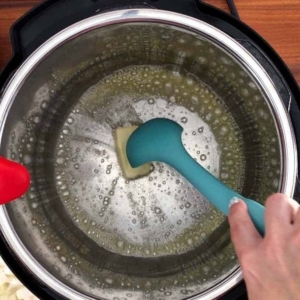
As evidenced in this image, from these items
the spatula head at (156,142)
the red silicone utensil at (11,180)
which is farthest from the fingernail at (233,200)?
the red silicone utensil at (11,180)

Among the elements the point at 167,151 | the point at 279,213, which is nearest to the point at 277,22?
the point at 167,151

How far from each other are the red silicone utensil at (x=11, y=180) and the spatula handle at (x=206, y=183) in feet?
0.69

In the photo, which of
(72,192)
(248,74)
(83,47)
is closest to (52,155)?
(72,192)

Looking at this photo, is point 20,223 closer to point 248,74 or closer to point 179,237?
point 179,237

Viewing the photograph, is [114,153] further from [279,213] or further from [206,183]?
[279,213]

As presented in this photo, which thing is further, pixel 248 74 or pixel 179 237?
pixel 179 237

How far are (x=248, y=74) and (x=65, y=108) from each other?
0.90 ft

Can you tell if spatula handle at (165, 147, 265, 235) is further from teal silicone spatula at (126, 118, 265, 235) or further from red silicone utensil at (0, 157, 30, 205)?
red silicone utensil at (0, 157, 30, 205)

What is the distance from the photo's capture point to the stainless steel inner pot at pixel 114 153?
2.11 feet

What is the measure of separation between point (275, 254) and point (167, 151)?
0.84ft

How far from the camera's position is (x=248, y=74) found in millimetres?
651

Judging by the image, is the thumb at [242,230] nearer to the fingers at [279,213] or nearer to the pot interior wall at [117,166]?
the fingers at [279,213]

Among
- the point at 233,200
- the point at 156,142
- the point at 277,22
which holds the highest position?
the point at 277,22

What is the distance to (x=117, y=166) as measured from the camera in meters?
0.77
